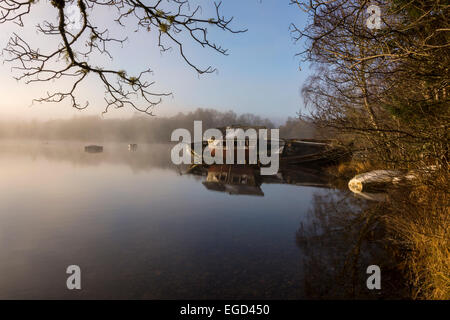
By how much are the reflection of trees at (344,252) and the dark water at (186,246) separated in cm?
3

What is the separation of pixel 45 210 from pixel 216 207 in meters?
7.87

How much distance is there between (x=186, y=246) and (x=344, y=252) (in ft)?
13.6

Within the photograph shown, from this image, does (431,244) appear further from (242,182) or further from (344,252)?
(242,182)

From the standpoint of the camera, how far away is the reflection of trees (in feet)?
16.7

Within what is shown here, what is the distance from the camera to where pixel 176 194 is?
53.1ft

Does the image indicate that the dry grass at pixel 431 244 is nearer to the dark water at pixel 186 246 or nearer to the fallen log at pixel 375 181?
the dark water at pixel 186 246

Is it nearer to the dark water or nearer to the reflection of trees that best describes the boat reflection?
the dark water

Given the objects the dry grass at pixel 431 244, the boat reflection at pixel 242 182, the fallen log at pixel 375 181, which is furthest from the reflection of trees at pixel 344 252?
the boat reflection at pixel 242 182

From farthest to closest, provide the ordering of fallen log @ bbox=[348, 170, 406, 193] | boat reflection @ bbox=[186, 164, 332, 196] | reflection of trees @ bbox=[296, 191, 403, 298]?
boat reflection @ bbox=[186, 164, 332, 196] < fallen log @ bbox=[348, 170, 406, 193] < reflection of trees @ bbox=[296, 191, 403, 298]

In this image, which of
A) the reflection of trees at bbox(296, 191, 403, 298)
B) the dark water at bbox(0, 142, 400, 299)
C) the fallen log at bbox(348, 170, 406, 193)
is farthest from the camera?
the fallen log at bbox(348, 170, 406, 193)

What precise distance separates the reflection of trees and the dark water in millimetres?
33

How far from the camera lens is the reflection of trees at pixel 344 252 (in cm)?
509

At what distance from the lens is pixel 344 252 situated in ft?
22.3

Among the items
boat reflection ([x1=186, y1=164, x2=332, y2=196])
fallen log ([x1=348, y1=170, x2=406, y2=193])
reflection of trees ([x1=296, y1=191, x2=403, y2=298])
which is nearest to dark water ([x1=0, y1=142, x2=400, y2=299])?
reflection of trees ([x1=296, y1=191, x2=403, y2=298])
